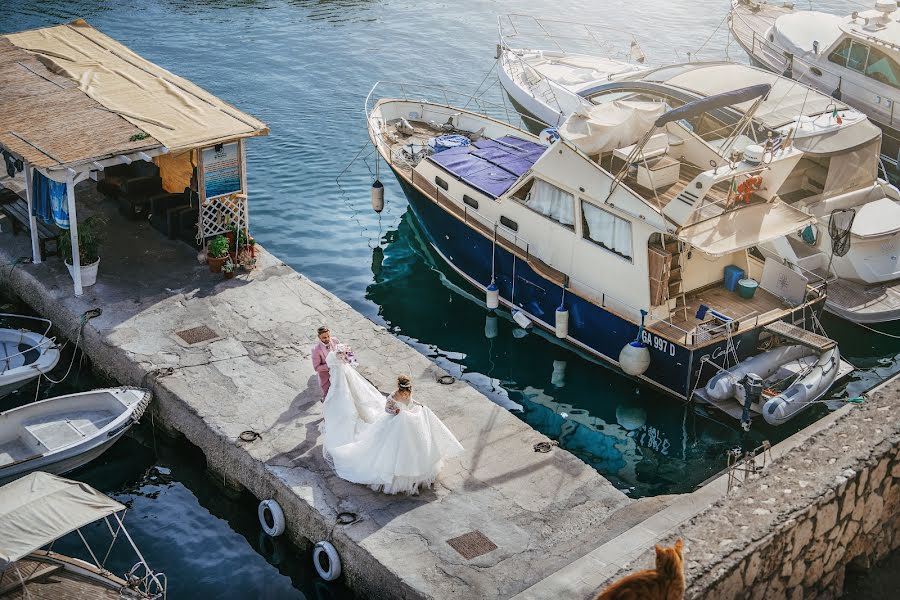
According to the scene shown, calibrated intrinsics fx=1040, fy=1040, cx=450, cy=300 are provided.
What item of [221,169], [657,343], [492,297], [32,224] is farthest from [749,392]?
[32,224]

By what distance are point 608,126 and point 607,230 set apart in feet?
6.05

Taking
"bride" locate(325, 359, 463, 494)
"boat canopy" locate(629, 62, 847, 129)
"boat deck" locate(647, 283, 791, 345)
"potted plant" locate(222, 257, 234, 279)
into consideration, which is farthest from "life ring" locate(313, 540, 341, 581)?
"boat canopy" locate(629, 62, 847, 129)

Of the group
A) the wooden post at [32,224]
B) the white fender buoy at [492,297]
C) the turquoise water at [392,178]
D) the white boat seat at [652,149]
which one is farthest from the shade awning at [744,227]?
A: the wooden post at [32,224]

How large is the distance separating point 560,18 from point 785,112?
54.9 feet

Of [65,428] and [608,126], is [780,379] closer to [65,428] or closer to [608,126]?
[608,126]

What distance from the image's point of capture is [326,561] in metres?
12.8

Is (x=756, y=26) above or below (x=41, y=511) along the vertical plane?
above

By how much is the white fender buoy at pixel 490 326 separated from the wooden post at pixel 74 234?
7.39 metres

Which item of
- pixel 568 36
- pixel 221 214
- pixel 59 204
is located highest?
pixel 568 36

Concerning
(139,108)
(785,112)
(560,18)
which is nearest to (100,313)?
(139,108)

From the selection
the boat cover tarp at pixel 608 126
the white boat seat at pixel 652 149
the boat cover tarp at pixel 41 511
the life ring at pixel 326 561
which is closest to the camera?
the boat cover tarp at pixel 41 511

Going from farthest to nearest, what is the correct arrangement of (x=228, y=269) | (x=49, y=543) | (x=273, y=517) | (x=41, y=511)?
(x=228, y=269) → (x=273, y=517) → (x=49, y=543) → (x=41, y=511)

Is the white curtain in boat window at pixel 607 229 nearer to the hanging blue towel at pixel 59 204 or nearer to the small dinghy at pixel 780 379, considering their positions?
the small dinghy at pixel 780 379

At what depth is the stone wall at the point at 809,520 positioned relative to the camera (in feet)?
29.5
